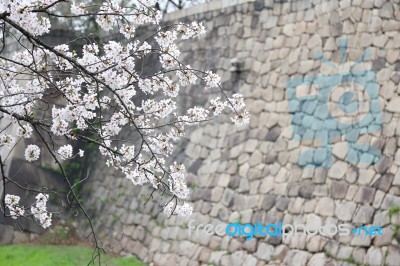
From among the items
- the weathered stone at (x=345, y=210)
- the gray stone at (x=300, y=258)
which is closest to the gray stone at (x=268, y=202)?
the gray stone at (x=300, y=258)

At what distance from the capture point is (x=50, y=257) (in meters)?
8.84

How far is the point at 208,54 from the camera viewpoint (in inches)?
362

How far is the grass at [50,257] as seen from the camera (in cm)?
852

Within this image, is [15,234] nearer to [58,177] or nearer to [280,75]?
[58,177]

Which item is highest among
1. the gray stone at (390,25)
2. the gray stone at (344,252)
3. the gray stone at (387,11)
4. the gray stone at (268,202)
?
the gray stone at (387,11)

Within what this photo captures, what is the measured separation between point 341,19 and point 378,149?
1.66 meters

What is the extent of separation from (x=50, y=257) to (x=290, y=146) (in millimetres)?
3738

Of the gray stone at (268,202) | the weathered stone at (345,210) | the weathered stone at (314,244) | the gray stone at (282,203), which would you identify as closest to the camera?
the weathered stone at (345,210)

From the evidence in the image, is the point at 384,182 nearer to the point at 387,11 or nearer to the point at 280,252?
the point at 280,252

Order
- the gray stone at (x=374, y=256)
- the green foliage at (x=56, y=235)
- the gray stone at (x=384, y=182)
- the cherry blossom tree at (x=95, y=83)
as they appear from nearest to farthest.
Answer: the cherry blossom tree at (x=95, y=83), the gray stone at (x=374, y=256), the gray stone at (x=384, y=182), the green foliage at (x=56, y=235)

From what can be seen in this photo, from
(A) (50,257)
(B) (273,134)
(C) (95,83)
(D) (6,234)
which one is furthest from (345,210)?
(D) (6,234)

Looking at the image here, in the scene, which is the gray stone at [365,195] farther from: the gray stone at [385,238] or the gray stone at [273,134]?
the gray stone at [273,134]

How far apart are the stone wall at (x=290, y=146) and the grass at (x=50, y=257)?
37cm

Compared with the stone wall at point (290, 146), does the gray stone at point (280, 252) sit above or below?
below
